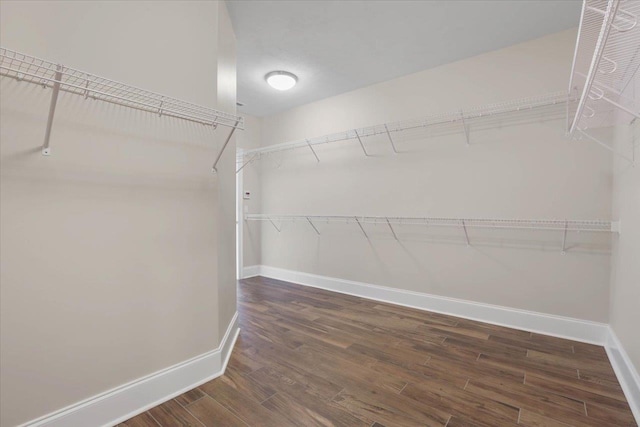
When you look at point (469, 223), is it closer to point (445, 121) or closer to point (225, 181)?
point (445, 121)

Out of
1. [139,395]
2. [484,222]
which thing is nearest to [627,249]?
[484,222]

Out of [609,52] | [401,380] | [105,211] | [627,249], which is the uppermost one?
[609,52]

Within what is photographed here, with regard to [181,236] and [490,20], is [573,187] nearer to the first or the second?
[490,20]

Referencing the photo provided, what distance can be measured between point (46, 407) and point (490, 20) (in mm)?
3719

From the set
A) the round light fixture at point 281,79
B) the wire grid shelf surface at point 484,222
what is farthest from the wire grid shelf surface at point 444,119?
the wire grid shelf surface at point 484,222

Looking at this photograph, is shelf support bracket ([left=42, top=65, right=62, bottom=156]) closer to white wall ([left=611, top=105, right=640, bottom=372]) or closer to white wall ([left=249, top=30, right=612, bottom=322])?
white wall ([left=611, top=105, right=640, bottom=372])

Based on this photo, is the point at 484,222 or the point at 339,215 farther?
the point at 339,215

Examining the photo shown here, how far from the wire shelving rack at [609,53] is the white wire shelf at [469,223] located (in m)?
0.82

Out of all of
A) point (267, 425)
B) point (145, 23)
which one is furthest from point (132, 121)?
point (267, 425)

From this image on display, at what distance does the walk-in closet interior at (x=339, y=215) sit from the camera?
1281 millimetres

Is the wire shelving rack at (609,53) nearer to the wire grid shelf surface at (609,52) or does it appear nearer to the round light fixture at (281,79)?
the wire grid shelf surface at (609,52)

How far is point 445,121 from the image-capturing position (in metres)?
3.01

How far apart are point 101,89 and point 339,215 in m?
2.87

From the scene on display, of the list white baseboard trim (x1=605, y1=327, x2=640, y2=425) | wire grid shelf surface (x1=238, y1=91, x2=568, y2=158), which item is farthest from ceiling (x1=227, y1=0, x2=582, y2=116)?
white baseboard trim (x1=605, y1=327, x2=640, y2=425)
